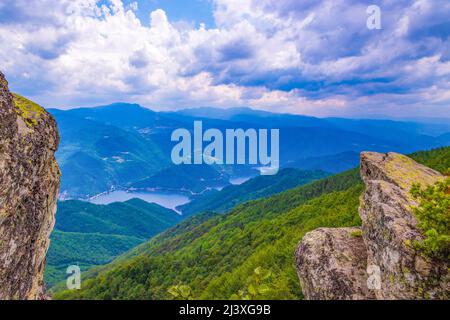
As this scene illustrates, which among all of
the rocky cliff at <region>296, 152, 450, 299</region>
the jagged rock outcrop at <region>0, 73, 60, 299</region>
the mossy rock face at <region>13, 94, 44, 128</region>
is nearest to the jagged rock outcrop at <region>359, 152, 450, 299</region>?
the rocky cliff at <region>296, 152, 450, 299</region>

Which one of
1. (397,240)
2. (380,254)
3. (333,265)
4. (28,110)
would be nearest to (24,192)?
(28,110)

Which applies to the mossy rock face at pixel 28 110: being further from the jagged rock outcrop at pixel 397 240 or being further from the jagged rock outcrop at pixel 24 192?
the jagged rock outcrop at pixel 397 240

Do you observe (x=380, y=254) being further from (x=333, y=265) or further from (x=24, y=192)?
(x=24, y=192)

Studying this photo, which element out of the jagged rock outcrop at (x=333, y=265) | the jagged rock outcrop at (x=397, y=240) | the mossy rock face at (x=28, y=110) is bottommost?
the jagged rock outcrop at (x=333, y=265)

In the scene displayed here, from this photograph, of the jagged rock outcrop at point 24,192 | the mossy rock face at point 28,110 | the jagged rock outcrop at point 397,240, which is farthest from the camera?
the mossy rock face at point 28,110

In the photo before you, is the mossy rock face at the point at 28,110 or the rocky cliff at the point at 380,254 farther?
the mossy rock face at the point at 28,110

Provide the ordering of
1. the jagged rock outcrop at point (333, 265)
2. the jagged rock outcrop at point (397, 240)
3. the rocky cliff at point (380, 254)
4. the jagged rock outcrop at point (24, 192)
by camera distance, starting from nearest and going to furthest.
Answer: the jagged rock outcrop at point (397, 240) < the rocky cliff at point (380, 254) < the jagged rock outcrop at point (333, 265) < the jagged rock outcrop at point (24, 192)

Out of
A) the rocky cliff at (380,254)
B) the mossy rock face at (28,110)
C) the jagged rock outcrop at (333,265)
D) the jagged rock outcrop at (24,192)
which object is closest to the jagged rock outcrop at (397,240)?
the rocky cliff at (380,254)
